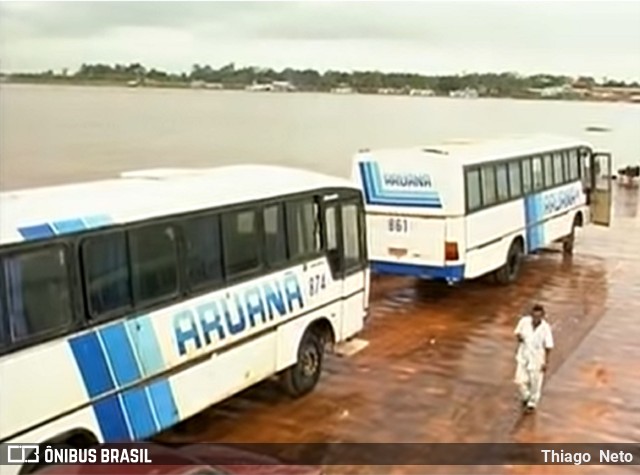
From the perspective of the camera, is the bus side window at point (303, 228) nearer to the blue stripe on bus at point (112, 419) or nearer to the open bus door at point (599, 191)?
the blue stripe on bus at point (112, 419)

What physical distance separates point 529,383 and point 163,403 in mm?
3965

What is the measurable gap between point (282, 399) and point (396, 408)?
1.22 m

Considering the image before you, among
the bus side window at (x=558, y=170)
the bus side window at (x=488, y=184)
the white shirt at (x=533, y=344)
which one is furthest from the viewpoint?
the bus side window at (x=558, y=170)

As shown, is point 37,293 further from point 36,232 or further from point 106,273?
point 106,273

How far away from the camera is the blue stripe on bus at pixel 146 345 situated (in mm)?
7922

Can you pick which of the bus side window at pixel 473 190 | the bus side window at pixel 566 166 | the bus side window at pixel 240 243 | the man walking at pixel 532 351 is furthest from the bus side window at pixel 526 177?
the bus side window at pixel 240 243

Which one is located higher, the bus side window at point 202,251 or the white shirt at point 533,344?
the bus side window at point 202,251

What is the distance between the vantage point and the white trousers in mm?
10117

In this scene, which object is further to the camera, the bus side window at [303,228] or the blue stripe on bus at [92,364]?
the bus side window at [303,228]

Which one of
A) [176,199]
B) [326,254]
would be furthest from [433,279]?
[176,199]

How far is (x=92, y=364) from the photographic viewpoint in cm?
742

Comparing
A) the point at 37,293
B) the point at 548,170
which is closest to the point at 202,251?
the point at 37,293

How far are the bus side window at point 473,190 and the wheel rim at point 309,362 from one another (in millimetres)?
5472

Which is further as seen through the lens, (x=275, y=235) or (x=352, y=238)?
(x=352, y=238)
